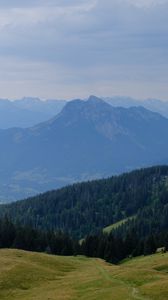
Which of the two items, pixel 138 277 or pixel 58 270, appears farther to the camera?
pixel 58 270

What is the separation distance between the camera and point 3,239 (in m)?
157

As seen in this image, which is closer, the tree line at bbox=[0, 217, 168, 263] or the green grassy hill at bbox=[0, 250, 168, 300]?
the green grassy hill at bbox=[0, 250, 168, 300]

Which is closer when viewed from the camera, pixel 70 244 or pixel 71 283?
pixel 71 283

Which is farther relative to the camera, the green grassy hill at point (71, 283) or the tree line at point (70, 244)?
the tree line at point (70, 244)

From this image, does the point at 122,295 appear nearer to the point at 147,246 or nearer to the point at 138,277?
the point at 138,277

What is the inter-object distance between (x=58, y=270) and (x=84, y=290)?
85.0 ft

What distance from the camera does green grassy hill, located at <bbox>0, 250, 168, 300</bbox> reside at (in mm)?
57219

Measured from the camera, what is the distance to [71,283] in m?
72.1

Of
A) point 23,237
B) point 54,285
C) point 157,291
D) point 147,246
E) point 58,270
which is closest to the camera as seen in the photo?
point 157,291

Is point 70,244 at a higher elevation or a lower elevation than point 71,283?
lower

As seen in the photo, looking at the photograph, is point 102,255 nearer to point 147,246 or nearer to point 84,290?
point 147,246

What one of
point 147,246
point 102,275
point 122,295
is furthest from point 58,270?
point 147,246

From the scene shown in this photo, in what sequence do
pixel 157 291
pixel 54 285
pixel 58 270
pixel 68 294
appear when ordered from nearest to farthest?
1. pixel 157 291
2. pixel 68 294
3. pixel 54 285
4. pixel 58 270

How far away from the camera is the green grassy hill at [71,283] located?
57219mm
